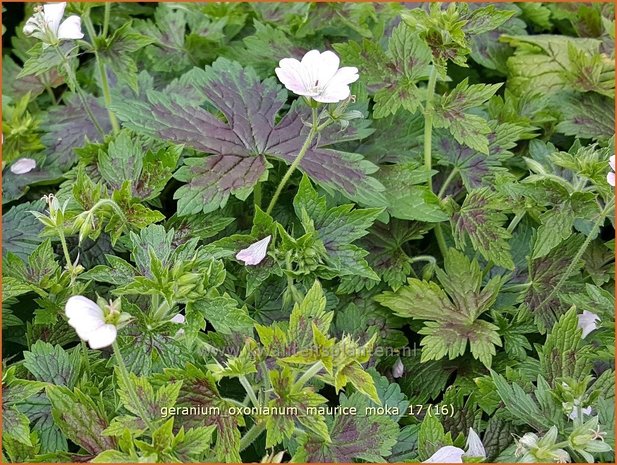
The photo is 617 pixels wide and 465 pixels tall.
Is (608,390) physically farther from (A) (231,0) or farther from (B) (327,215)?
(A) (231,0)

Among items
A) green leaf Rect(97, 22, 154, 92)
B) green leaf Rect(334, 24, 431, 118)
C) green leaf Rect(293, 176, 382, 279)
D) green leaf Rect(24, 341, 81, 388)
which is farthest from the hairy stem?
green leaf Rect(24, 341, 81, 388)

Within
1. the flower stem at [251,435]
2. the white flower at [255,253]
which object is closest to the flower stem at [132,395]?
the flower stem at [251,435]

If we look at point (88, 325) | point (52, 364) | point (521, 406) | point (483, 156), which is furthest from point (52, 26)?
point (521, 406)

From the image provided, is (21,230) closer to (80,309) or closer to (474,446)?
(80,309)

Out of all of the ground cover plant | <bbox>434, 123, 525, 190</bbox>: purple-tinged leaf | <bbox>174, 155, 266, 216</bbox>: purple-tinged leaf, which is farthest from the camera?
<bbox>434, 123, 525, 190</bbox>: purple-tinged leaf

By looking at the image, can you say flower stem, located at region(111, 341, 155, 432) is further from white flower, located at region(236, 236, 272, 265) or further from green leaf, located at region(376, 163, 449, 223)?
green leaf, located at region(376, 163, 449, 223)

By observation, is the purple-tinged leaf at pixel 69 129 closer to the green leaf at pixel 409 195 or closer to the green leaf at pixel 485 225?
the green leaf at pixel 409 195

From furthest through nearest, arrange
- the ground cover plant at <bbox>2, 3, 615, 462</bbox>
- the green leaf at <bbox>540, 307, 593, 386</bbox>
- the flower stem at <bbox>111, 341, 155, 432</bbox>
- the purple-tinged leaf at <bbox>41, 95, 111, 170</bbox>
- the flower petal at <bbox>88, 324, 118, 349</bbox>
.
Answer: the purple-tinged leaf at <bbox>41, 95, 111, 170</bbox> → the green leaf at <bbox>540, 307, 593, 386</bbox> → the ground cover plant at <bbox>2, 3, 615, 462</bbox> → the flower stem at <bbox>111, 341, 155, 432</bbox> → the flower petal at <bbox>88, 324, 118, 349</bbox>
